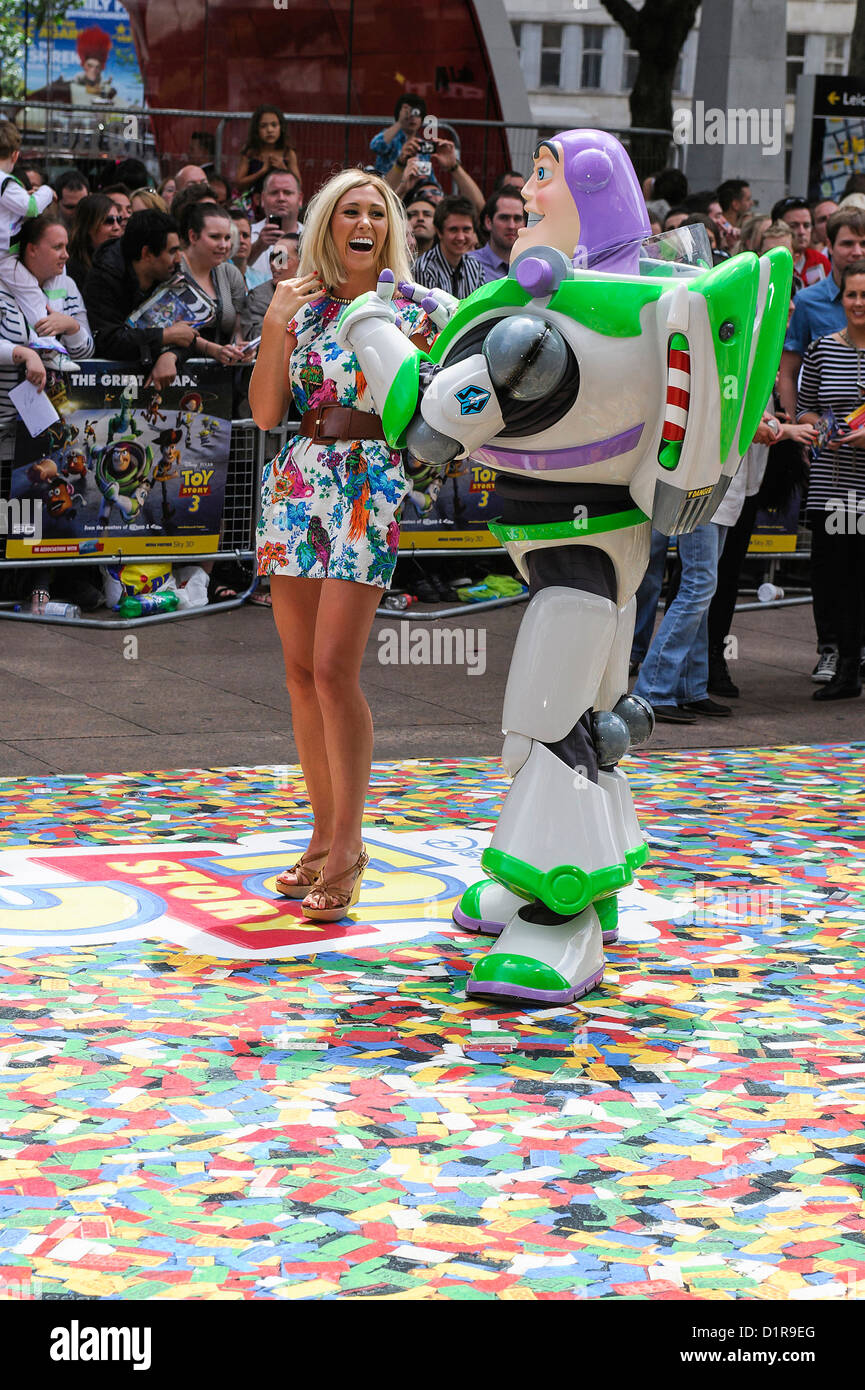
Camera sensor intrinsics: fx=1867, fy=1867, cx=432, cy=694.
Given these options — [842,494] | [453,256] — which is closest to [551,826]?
[842,494]

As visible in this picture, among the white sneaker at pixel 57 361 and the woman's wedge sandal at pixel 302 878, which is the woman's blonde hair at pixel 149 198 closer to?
the white sneaker at pixel 57 361

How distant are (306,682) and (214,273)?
563 cm

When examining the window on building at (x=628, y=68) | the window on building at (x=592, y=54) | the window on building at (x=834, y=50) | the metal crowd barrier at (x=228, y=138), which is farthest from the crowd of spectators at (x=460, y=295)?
the window on building at (x=834, y=50)

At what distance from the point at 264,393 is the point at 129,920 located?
158 cm

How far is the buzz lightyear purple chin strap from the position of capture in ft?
16.2

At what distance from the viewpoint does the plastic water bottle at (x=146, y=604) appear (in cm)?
1027

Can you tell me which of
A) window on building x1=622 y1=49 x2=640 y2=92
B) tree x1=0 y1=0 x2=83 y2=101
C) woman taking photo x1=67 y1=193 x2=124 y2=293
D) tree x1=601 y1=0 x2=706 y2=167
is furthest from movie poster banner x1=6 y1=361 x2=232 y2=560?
window on building x1=622 y1=49 x2=640 y2=92

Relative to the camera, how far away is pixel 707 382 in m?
4.78

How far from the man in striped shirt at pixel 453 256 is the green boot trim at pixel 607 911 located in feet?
21.7

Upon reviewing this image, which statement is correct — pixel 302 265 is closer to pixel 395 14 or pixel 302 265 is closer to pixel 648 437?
pixel 648 437

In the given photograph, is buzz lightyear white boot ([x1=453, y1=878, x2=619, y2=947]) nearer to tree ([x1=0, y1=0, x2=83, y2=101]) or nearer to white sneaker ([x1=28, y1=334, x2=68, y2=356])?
white sneaker ([x1=28, y1=334, x2=68, y2=356])

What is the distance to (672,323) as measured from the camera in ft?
15.5

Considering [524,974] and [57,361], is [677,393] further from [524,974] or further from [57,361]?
[57,361]

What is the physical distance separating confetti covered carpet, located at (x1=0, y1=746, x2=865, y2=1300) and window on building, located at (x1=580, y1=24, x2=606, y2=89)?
2295 inches
